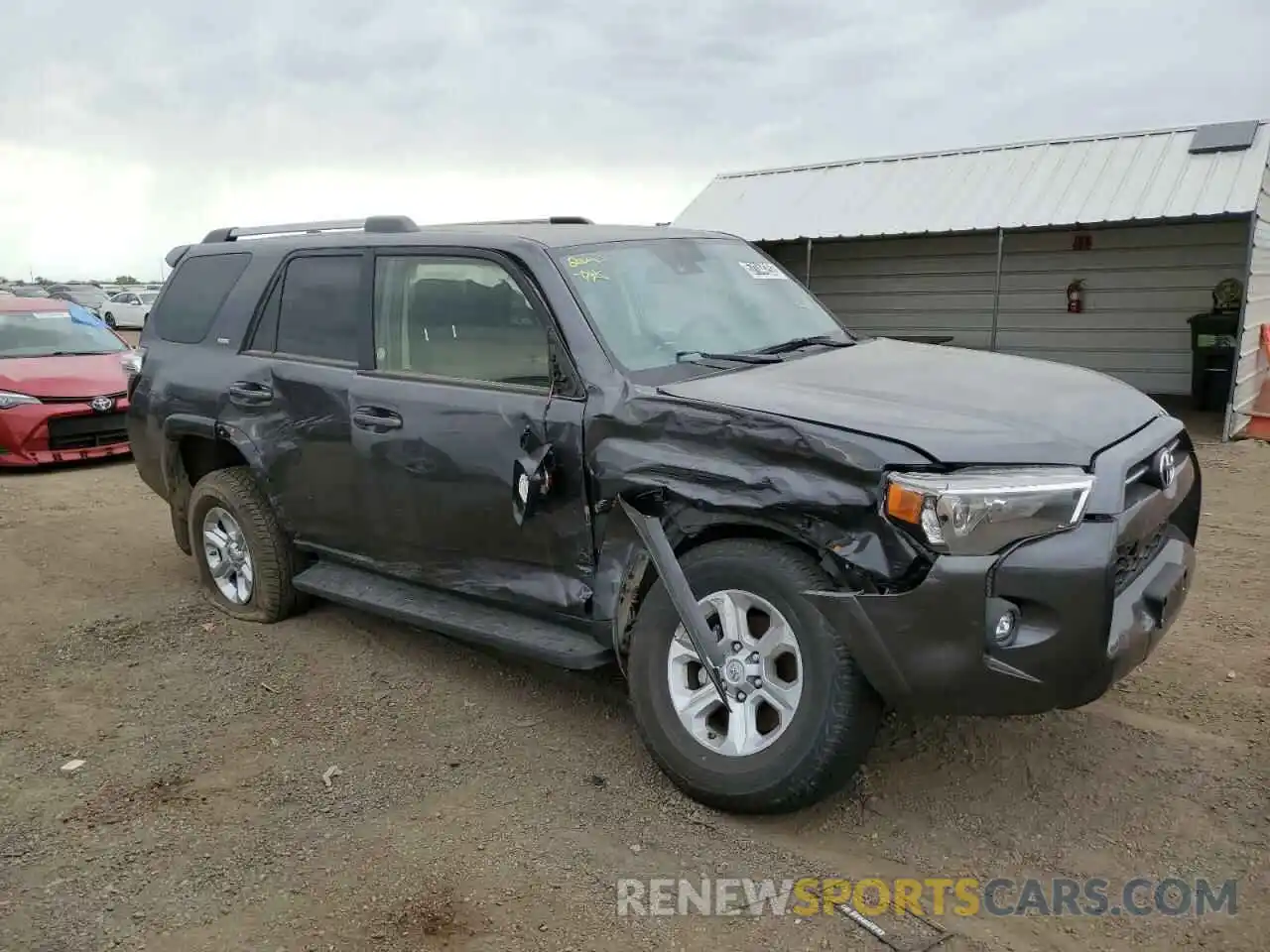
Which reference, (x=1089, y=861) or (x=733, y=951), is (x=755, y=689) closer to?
(x=733, y=951)

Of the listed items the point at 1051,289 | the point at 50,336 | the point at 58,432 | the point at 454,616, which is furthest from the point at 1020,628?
the point at 1051,289

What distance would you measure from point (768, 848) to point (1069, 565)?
1.21 m

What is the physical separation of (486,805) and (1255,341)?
10.1 metres

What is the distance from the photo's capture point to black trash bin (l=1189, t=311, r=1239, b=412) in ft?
38.6

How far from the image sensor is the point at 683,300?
159 inches

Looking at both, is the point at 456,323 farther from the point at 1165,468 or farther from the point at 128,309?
the point at 128,309

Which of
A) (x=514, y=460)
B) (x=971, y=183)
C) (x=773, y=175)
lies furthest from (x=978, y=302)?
(x=514, y=460)

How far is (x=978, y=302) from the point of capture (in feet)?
47.7

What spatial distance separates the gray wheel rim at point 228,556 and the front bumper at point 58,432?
493 cm

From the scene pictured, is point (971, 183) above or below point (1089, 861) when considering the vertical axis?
above

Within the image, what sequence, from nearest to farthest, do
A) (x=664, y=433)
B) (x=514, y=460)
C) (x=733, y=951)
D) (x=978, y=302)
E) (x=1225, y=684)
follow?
(x=733, y=951) < (x=664, y=433) < (x=514, y=460) < (x=1225, y=684) < (x=978, y=302)

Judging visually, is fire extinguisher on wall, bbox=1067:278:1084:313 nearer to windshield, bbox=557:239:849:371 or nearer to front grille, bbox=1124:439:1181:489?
windshield, bbox=557:239:849:371

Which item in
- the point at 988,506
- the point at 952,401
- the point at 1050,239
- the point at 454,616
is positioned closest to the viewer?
the point at 988,506

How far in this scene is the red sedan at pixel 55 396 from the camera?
29.7 feet
